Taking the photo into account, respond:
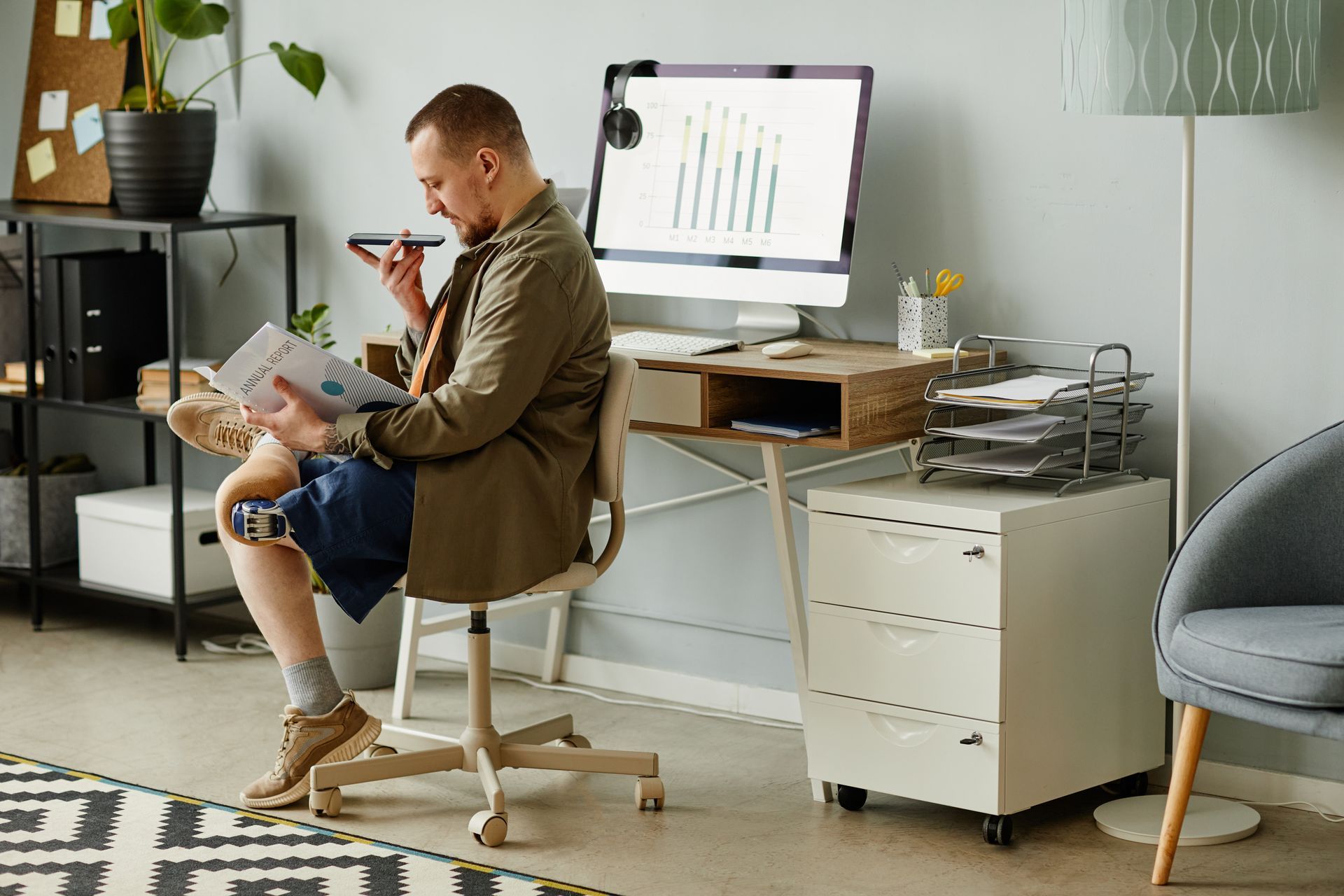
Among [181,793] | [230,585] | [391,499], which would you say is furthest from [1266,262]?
[230,585]

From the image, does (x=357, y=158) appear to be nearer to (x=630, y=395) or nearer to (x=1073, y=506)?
(x=630, y=395)

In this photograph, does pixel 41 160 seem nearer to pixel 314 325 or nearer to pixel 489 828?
pixel 314 325

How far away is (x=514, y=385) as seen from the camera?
2.57 meters

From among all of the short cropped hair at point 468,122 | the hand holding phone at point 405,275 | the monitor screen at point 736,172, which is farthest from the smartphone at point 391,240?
the monitor screen at point 736,172

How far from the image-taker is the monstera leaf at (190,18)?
3740 mm

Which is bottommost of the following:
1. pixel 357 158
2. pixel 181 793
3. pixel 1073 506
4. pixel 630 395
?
pixel 181 793

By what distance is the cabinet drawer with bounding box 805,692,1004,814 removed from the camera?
263 centimetres

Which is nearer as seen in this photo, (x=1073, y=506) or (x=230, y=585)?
(x=1073, y=506)

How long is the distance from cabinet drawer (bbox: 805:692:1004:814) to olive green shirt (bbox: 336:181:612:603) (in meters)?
0.52

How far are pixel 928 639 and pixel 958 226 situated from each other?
855 mm

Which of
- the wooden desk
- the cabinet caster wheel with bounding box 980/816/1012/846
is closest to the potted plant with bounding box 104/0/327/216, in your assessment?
the wooden desk

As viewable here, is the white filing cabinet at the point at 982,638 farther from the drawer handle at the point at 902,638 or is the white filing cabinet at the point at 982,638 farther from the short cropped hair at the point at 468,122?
the short cropped hair at the point at 468,122

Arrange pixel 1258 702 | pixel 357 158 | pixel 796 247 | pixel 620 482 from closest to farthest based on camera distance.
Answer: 1. pixel 1258 702
2. pixel 620 482
3. pixel 796 247
4. pixel 357 158

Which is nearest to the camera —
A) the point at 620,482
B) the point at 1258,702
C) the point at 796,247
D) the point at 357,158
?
the point at 1258,702
